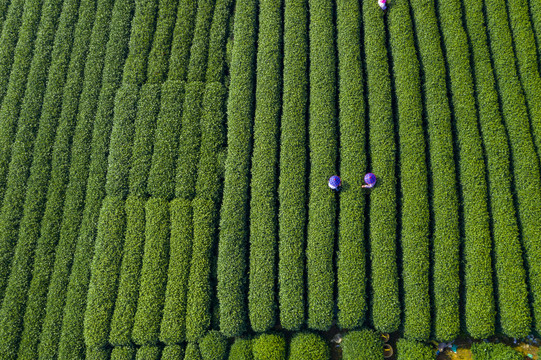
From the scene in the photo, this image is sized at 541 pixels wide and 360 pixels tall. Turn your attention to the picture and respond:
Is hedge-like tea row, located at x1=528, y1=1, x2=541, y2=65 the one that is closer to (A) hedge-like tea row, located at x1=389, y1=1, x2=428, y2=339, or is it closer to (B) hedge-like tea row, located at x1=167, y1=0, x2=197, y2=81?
(A) hedge-like tea row, located at x1=389, y1=1, x2=428, y2=339

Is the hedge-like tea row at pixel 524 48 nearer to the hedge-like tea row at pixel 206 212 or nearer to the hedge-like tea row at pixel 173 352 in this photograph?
the hedge-like tea row at pixel 206 212

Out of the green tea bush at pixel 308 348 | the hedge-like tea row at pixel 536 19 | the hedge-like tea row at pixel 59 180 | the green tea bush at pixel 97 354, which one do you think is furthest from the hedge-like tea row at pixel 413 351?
the hedge-like tea row at pixel 536 19

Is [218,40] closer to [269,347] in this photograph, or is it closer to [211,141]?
[211,141]

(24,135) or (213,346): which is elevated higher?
(24,135)

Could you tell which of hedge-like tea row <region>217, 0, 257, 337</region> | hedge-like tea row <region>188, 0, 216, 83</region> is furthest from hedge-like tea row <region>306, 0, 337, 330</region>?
hedge-like tea row <region>188, 0, 216, 83</region>

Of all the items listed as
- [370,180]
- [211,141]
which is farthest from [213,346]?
[370,180]
